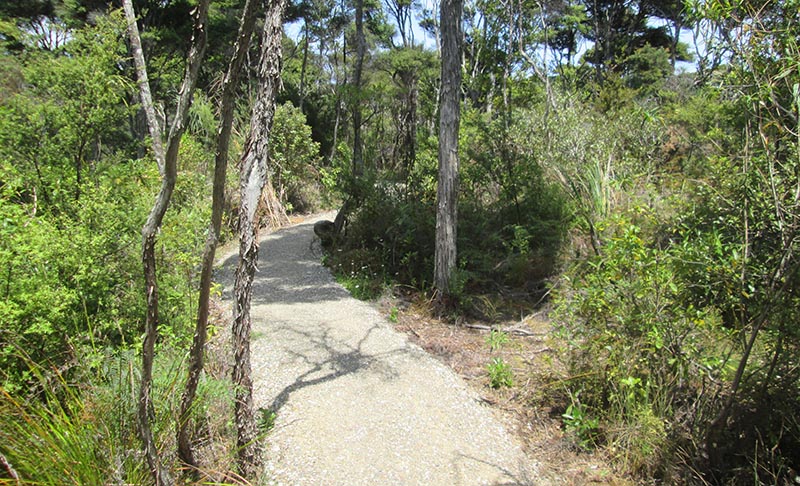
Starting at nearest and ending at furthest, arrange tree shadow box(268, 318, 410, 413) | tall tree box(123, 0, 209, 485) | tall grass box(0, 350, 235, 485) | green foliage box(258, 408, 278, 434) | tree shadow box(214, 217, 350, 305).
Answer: tall tree box(123, 0, 209, 485) < tall grass box(0, 350, 235, 485) < green foliage box(258, 408, 278, 434) < tree shadow box(268, 318, 410, 413) < tree shadow box(214, 217, 350, 305)

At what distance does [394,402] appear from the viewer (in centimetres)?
406

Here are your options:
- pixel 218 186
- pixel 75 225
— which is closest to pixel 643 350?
pixel 218 186

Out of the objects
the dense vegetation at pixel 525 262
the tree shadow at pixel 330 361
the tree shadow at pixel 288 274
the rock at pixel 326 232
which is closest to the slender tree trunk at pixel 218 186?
the dense vegetation at pixel 525 262

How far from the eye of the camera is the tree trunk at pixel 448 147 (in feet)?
19.1

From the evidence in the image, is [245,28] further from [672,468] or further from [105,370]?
[672,468]

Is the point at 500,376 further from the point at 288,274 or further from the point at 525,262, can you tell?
the point at 288,274

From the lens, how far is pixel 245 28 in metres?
2.36

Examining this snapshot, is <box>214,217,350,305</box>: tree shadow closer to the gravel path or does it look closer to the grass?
the gravel path

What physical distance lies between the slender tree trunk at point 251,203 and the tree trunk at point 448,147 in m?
3.22

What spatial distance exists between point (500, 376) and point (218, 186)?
311cm

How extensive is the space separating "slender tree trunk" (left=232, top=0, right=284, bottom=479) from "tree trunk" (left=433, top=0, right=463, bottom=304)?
3.22 metres

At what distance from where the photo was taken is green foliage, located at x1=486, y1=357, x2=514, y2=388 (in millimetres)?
4430

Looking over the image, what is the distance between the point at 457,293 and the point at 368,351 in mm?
1565

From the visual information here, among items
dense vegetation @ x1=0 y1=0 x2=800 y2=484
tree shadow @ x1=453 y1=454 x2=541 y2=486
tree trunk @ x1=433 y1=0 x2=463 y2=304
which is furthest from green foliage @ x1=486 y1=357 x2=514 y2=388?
tree trunk @ x1=433 y1=0 x2=463 y2=304
